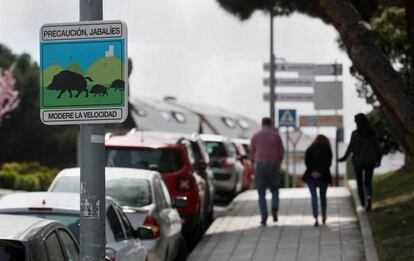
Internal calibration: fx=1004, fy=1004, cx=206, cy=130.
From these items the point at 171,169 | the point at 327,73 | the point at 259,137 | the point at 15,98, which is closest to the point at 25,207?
the point at 171,169

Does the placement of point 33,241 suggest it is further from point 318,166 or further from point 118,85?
point 318,166

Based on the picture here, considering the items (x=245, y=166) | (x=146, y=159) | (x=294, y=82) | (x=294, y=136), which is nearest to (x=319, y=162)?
(x=146, y=159)

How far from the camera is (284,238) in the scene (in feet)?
49.2

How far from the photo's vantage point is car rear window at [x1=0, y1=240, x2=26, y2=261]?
19.6ft

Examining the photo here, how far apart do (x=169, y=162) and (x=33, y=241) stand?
9.15m

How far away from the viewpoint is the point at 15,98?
2174 inches

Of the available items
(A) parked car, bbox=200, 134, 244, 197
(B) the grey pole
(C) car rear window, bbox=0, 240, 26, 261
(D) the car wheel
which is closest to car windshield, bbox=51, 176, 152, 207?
(D) the car wheel

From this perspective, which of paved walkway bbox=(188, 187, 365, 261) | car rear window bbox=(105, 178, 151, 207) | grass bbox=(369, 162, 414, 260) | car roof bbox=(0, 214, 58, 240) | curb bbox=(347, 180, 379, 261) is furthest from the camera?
paved walkway bbox=(188, 187, 365, 261)

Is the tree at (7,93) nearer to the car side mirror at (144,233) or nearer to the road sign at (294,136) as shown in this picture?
the road sign at (294,136)

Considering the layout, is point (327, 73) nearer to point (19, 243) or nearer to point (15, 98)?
point (19, 243)

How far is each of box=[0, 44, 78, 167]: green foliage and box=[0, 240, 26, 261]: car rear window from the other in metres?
50.8

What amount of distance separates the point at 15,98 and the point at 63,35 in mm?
49700

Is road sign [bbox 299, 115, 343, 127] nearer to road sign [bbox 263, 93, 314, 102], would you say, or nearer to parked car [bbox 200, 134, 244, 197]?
road sign [bbox 263, 93, 314, 102]

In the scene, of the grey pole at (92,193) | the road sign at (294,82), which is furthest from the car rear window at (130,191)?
the road sign at (294,82)
